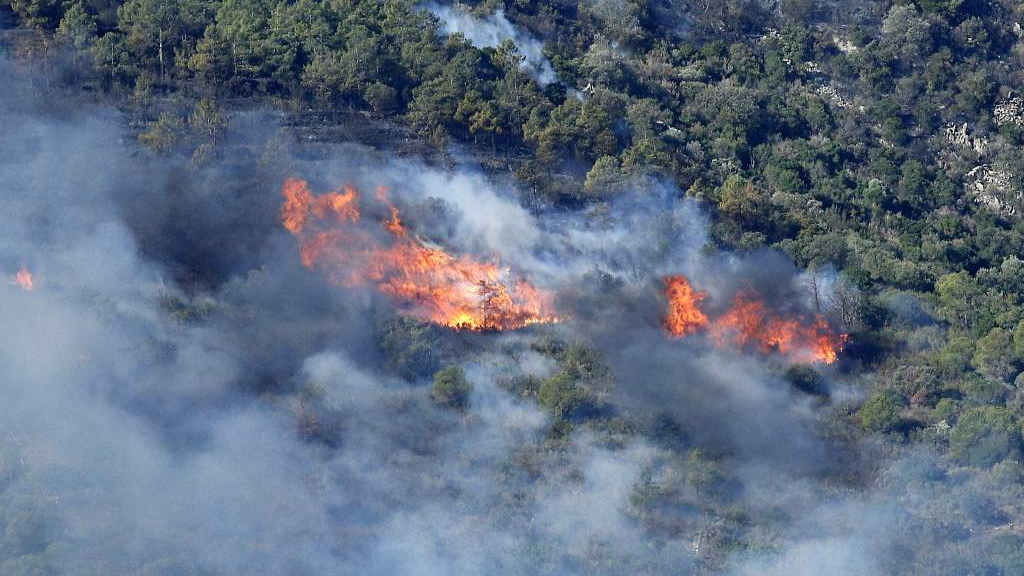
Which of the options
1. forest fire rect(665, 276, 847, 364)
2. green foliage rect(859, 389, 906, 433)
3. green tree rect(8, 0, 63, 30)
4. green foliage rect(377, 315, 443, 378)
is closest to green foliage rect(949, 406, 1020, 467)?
green foliage rect(859, 389, 906, 433)

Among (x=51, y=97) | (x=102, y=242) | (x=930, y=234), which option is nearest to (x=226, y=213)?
(x=102, y=242)

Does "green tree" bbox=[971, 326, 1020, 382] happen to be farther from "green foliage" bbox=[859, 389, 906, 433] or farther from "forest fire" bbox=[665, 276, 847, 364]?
"forest fire" bbox=[665, 276, 847, 364]

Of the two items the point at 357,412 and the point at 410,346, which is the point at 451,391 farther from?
the point at 357,412

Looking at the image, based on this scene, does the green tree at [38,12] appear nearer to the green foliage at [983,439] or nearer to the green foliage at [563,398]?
the green foliage at [563,398]

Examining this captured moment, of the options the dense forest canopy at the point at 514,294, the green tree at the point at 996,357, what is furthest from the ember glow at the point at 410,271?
the green tree at the point at 996,357

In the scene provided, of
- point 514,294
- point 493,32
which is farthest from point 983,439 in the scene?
point 493,32

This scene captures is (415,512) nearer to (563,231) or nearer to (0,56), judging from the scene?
(563,231)

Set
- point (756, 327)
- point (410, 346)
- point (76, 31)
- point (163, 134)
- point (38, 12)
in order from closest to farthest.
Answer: point (410, 346) → point (756, 327) → point (163, 134) → point (76, 31) → point (38, 12)

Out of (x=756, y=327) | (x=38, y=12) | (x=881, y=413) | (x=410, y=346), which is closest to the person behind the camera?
(x=881, y=413)
